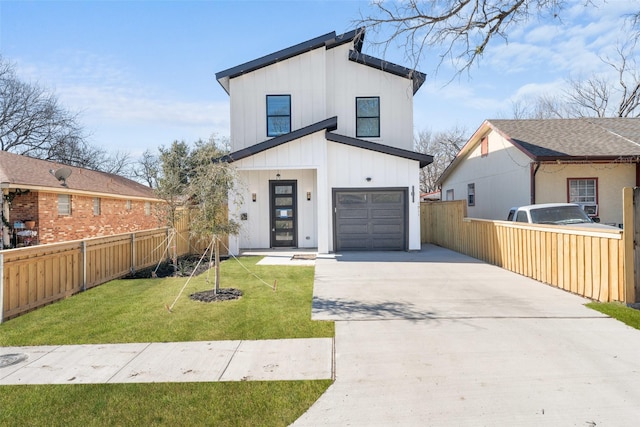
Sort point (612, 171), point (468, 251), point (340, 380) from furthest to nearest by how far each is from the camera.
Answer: point (612, 171) → point (468, 251) → point (340, 380)

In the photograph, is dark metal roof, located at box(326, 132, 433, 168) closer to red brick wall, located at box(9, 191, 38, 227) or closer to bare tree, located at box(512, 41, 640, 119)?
red brick wall, located at box(9, 191, 38, 227)

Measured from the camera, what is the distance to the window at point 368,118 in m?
15.1

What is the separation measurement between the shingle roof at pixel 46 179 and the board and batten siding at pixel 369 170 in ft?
36.1

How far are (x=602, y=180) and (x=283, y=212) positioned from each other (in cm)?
1201

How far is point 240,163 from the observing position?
42.4 feet

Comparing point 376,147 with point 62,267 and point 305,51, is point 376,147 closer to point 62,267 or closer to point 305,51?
point 305,51

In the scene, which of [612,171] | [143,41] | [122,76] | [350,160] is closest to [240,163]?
[350,160]

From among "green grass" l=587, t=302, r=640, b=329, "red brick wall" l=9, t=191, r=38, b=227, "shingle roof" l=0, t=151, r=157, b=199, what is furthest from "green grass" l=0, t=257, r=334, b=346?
"red brick wall" l=9, t=191, r=38, b=227

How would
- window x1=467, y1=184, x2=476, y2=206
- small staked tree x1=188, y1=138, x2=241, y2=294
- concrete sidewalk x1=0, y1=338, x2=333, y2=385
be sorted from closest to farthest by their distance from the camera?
1. concrete sidewalk x1=0, y1=338, x2=333, y2=385
2. small staked tree x1=188, y1=138, x2=241, y2=294
3. window x1=467, y1=184, x2=476, y2=206

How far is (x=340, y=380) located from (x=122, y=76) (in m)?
15.8

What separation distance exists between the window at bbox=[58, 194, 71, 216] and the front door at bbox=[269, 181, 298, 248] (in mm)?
9075

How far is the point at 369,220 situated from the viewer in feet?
44.3

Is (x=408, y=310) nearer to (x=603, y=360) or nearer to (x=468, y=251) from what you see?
(x=603, y=360)

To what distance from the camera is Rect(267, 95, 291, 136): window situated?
14766 mm
